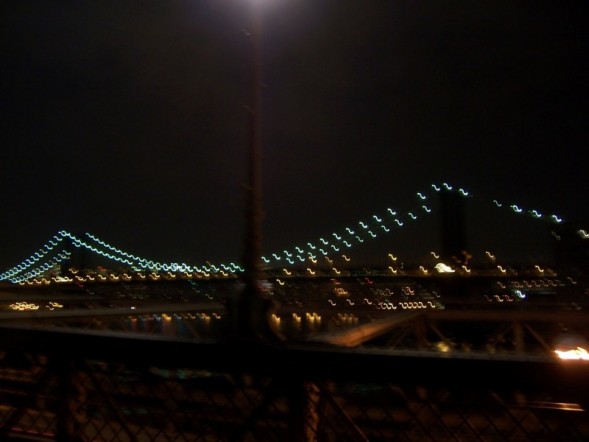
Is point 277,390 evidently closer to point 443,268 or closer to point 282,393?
point 282,393

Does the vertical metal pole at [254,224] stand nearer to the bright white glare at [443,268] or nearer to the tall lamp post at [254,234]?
the tall lamp post at [254,234]

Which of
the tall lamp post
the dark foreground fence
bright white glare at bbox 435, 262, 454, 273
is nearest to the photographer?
the dark foreground fence

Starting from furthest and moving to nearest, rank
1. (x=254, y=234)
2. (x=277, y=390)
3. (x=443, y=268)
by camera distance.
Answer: (x=443, y=268), (x=254, y=234), (x=277, y=390)

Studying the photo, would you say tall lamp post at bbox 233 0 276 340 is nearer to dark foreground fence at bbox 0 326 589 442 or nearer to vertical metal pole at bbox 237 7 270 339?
vertical metal pole at bbox 237 7 270 339

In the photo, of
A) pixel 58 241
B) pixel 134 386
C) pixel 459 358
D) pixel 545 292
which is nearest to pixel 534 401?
pixel 459 358

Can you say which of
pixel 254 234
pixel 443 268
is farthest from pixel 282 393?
pixel 443 268

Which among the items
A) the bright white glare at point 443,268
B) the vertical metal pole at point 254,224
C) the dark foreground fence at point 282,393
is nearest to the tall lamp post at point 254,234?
the vertical metal pole at point 254,224

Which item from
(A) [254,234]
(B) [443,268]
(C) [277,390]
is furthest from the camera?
(B) [443,268]

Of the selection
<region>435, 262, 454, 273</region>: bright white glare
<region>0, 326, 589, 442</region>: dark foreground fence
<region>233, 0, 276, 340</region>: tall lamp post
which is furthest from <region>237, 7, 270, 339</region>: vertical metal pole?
<region>435, 262, 454, 273</region>: bright white glare
